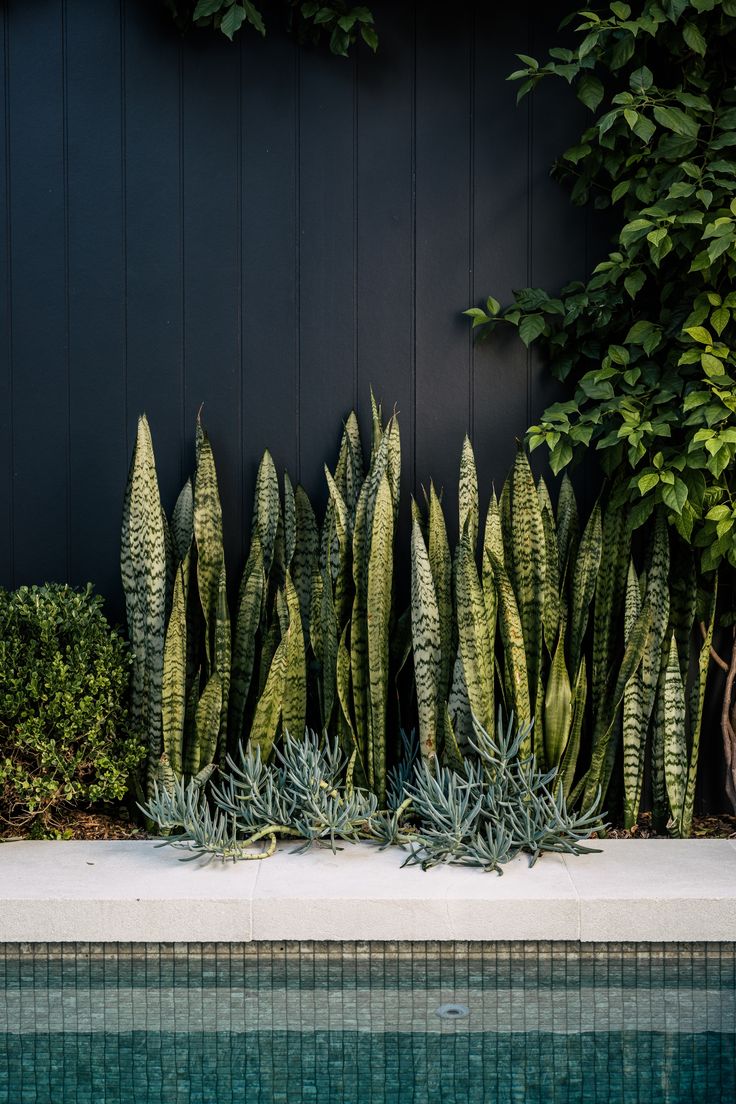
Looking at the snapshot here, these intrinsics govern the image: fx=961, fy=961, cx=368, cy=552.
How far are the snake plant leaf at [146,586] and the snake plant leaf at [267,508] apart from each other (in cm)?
30

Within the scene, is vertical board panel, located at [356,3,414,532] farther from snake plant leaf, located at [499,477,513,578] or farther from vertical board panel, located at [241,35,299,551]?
snake plant leaf, located at [499,477,513,578]

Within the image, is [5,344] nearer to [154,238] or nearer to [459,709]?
[154,238]

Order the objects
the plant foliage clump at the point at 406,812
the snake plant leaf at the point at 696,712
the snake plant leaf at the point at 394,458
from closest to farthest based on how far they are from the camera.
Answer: the plant foliage clump at the point at 406,812
the snake plant leaf at the point at 696,712
the snake plant leaf at the point at 394,458

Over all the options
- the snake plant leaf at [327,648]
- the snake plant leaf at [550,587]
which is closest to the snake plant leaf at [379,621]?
the snake plant leaf at [327,648]

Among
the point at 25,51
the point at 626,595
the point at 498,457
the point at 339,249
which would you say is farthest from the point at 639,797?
the point at 25,51

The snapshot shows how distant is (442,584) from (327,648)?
1.24 feet

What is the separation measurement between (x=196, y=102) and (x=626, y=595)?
2.03 m

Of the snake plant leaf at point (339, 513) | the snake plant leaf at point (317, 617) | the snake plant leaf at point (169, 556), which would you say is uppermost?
the snake plant leaf at point (339, 513)

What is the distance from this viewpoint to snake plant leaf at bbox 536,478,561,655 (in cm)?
273

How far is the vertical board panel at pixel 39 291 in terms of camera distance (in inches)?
119

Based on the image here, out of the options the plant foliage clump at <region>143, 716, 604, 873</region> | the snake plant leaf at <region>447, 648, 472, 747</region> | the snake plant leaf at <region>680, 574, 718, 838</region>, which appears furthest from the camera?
the snake plant leaf at <region>680, 574, 718, 838</region>

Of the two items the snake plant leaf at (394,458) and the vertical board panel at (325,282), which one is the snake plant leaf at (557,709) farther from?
the vertical board panel at (325,282)

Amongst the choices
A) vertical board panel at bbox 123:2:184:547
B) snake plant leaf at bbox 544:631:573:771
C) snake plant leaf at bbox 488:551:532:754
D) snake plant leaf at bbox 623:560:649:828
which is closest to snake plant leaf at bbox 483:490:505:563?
snake plant leaf at bbox 488:551:532:754

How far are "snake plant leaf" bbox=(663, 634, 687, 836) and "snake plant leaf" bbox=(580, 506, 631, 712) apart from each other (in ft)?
0.62
